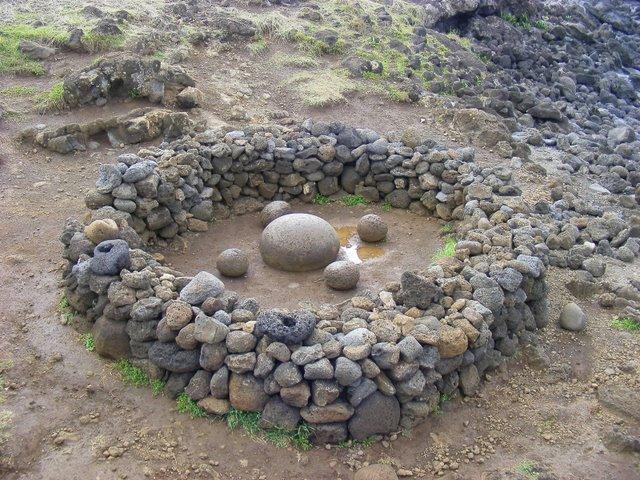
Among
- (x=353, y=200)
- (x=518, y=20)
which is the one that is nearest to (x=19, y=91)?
(x=353, y=200)

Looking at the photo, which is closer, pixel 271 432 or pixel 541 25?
pixel 271 432

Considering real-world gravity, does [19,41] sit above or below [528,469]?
below

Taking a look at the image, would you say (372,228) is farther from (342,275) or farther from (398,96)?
(398,96)

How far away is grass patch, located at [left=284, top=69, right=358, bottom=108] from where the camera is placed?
17328 millimetres

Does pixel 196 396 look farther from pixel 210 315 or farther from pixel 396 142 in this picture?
pixel 396 142

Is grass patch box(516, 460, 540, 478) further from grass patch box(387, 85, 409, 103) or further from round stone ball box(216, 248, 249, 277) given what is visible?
grass patch box(387, 85, 409, 103)

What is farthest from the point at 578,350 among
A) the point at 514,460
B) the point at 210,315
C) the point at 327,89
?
the point at 327,89

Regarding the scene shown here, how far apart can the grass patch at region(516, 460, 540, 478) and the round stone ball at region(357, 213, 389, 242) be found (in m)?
5.22

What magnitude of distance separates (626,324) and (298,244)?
5.24m

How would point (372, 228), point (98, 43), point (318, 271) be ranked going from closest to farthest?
point (318, 271), point (372, 228), point (98, 43)

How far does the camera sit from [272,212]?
41.6 ft

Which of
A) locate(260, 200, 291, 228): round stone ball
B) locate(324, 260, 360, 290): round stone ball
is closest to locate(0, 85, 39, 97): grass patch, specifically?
locate(260, 200, 291, 228): round stone ball

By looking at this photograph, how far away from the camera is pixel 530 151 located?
1734cm

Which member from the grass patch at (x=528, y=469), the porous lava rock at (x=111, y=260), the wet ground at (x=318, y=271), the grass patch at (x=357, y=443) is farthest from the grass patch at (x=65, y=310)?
the grass patch at (x=528, y=469)
